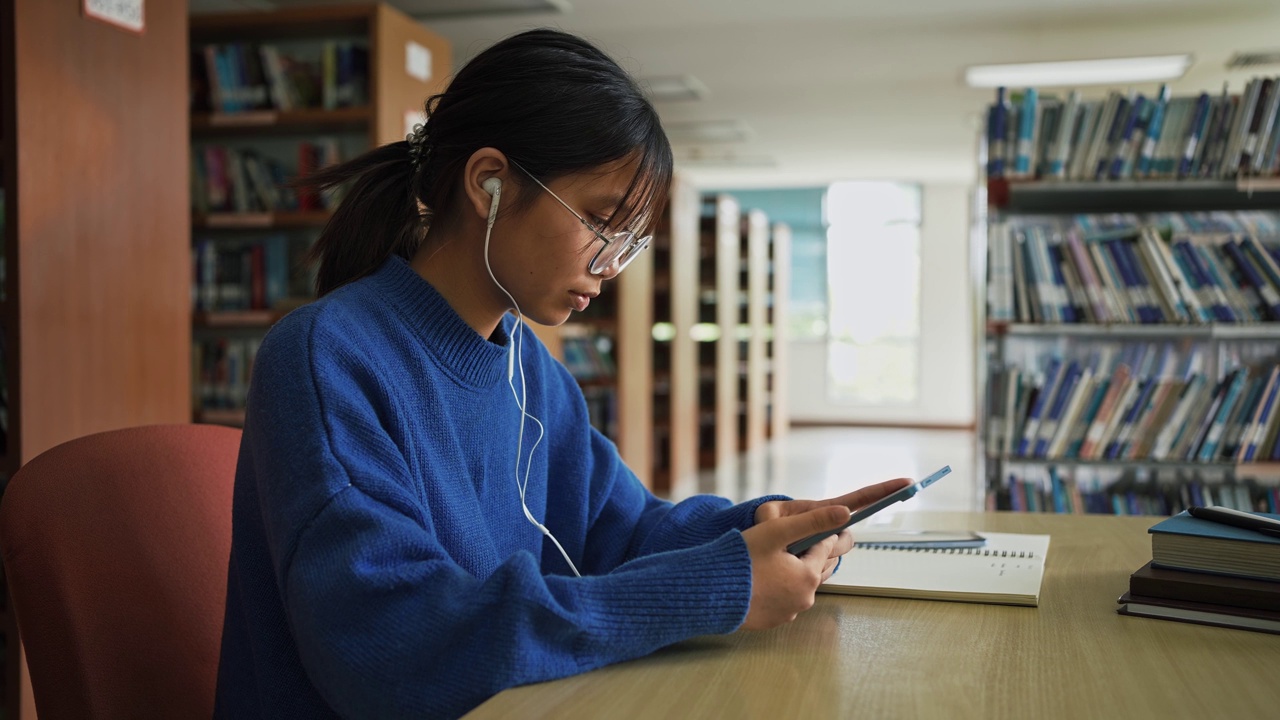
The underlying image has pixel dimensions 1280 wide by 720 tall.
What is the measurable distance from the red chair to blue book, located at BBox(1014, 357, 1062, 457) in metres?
2.53

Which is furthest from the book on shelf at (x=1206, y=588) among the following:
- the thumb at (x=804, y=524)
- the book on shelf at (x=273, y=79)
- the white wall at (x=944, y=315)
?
the white wall at (x=944, y=315)

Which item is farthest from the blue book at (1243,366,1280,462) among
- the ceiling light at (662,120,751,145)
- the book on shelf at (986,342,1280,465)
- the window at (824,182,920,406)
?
the window at (824,182,920,406)

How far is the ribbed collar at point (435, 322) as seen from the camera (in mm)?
1001

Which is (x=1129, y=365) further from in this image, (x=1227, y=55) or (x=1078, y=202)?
(x=1227, y=55)

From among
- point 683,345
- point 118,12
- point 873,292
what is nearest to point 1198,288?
point 118,12

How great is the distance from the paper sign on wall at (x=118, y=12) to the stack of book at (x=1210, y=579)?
8.28 feet

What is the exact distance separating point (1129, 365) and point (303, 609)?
2905 millimetres

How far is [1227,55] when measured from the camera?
6.12m

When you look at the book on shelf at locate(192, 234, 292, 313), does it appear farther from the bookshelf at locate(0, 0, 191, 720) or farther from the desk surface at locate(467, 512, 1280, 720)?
the desk surface at locate(467, 512, 1280, 720)

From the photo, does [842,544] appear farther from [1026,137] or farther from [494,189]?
[1026,137]

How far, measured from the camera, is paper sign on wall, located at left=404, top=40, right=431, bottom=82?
4.07 metres

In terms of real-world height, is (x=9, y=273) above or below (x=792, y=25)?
below

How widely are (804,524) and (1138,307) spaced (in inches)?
101

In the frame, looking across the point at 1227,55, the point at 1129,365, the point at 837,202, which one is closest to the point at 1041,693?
the point at 1129,365
